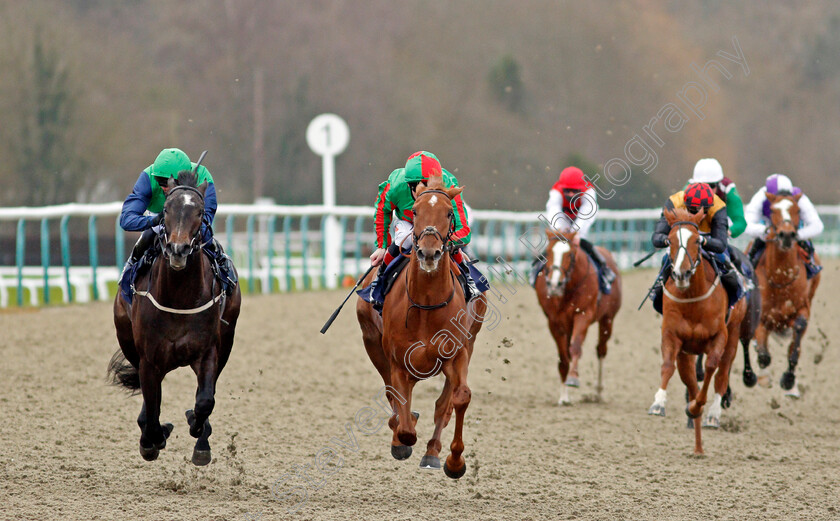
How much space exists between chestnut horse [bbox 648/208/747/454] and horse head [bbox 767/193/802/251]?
5.91 feet

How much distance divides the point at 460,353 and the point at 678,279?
181cm

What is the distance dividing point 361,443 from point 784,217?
13.2 ft

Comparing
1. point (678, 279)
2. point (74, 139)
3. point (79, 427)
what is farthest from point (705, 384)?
point (74, 139)

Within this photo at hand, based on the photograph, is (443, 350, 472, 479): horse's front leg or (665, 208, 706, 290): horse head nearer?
(443, 350, 472, 479): horse's front leg

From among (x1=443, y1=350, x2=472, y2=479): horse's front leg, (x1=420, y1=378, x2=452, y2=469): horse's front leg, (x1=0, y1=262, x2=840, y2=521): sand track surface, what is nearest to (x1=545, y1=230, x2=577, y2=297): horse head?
(x1=0, y1=262, x2=840, y2=521): sand track surface

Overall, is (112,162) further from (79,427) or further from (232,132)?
(79,427)

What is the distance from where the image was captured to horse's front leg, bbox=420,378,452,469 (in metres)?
5.58

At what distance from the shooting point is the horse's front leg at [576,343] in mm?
8914

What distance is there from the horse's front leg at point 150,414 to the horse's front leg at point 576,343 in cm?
413

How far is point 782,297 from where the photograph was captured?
9.23m

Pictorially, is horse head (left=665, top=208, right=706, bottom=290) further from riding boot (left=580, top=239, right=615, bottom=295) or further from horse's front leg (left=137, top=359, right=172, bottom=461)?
horse's front leg (left=137, top=359, right=172, bottom=461)

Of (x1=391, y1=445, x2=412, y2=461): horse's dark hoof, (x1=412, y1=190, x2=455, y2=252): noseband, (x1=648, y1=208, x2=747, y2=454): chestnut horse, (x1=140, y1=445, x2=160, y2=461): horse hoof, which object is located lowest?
(x1=140, y1=445, x2=160, y2=461): horse hoof

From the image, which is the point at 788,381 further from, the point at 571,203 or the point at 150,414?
the point at 150,414

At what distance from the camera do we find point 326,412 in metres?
8.27
